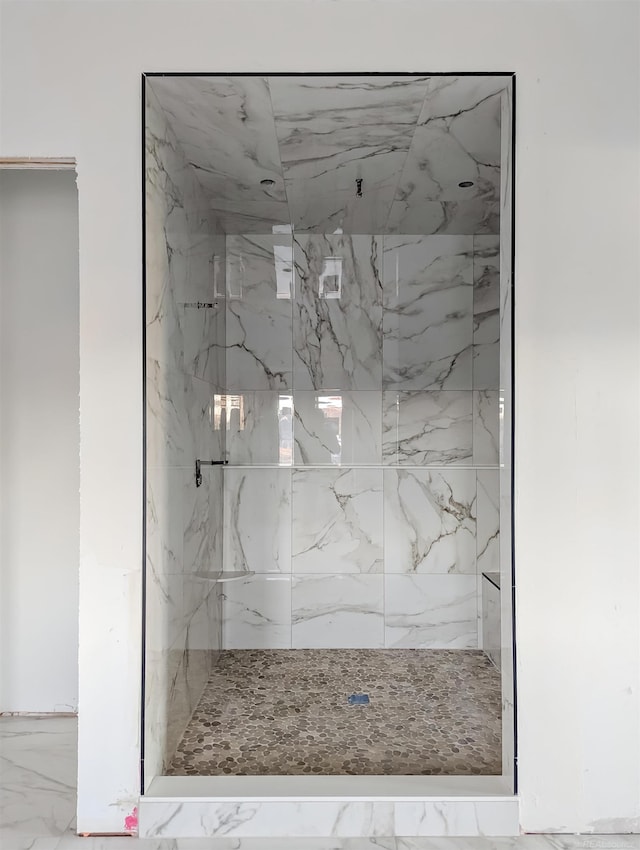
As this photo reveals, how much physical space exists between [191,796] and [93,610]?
2.17 ft

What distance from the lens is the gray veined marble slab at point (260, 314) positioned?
3.71 metres

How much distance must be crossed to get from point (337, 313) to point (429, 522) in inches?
51.9

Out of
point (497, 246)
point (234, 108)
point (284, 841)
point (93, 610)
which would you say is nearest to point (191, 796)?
point (284, 841)

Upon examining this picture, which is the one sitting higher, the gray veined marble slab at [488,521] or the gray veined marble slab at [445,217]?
the gray veined marble slab at [445,217]

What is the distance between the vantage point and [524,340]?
207cm

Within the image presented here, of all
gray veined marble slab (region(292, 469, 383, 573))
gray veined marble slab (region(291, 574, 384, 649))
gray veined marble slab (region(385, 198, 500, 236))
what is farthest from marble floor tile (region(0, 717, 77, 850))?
gray veined marble slab (region(385, 198, 500, 236))

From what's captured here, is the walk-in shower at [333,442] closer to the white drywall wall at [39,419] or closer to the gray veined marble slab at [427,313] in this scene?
the gray veined marble slab at [427,313]

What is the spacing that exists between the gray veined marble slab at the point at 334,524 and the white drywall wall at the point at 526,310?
1.70 m

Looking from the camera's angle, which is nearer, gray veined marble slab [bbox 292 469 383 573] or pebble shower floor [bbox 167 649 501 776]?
pebble shower floor [bbox 167 649 501 776]

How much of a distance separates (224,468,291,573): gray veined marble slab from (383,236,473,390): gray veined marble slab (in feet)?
2.92

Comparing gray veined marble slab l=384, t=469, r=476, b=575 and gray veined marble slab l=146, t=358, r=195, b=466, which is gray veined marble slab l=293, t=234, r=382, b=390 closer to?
gray veined marble slab l=384, t=469, r=476, b=575

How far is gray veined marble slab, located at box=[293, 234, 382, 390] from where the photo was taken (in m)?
3.71

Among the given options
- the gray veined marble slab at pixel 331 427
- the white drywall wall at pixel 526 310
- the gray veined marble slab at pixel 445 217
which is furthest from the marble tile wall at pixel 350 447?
the white drywall wall at pixel 526 310

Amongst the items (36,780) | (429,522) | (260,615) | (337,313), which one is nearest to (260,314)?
(337,313)
